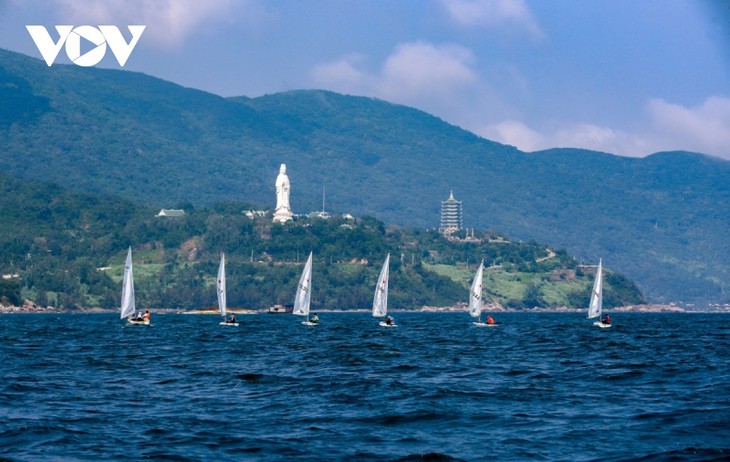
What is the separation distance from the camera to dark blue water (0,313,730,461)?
133ft

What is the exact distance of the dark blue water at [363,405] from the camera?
133 ft

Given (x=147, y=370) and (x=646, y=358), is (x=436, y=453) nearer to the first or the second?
(x=147, y=370)

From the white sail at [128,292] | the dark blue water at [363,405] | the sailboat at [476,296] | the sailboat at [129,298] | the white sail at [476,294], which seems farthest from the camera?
the sailboat at [476,296]

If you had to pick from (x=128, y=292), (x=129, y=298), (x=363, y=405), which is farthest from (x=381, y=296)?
(x=363, y=405)

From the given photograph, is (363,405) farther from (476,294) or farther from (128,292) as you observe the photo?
(476,294)

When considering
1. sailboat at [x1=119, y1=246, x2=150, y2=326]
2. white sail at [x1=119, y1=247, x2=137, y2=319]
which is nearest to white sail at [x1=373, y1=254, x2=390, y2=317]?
sailboat at [x1=119, y1=246, x2=150, y2=326]

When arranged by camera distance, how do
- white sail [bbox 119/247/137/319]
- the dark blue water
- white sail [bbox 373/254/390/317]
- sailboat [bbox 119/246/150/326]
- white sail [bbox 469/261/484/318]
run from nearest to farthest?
1. the dark blue water
2. white sail [bbox 119/247/137/319]
3. sailboat [bbox 119/246/150/326]
4. white sail [bbox 469/261/484/318]
5. white sail [bbox 373/254/390/317]

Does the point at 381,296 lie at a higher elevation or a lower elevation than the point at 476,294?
lower

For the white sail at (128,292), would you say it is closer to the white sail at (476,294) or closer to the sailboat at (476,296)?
the sailboat at (476,296)

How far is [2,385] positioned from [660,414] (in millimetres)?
29118

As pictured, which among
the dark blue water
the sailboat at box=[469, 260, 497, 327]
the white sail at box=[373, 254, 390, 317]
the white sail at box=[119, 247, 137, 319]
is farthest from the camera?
the white sail at box=[373, 254, 390, 317]

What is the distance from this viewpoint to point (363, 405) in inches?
2008

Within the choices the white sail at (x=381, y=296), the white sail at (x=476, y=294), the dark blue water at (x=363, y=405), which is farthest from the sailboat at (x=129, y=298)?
the dark blue water at (x=363, y=405)

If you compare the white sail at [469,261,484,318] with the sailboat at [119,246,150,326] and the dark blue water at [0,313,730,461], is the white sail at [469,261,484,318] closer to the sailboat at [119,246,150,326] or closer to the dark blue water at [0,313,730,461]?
the sailboat at [119,246,150,326]
